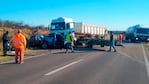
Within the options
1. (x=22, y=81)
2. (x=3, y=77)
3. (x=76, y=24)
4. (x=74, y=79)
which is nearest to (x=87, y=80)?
(x=74, y=79)

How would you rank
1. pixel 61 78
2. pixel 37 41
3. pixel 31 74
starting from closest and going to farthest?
pixel 61 78 → pixel 31 74 → pixel 37 41

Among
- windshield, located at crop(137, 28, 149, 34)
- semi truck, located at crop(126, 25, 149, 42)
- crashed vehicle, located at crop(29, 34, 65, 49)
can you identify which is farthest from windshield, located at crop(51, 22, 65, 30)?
windshield, located at crop(137, 28, 149, 34)

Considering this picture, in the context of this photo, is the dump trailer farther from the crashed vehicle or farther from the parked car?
the parked car

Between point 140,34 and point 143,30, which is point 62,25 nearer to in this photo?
point 140,34

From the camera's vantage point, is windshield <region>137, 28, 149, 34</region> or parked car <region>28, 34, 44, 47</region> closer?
parked car <region>28, 34, 44, 47</region>

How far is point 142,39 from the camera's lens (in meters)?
53.8

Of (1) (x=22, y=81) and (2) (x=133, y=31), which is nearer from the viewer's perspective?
(1) (x=22, y=81)

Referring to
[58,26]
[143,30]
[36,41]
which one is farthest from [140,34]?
[36,41]

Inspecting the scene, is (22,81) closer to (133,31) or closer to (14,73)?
(14,73)

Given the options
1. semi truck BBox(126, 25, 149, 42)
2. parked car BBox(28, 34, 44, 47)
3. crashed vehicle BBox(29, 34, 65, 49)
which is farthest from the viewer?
semi truck BBox(126, 25, 149, 42)

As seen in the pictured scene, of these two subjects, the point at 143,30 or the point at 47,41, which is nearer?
the point at 47,41

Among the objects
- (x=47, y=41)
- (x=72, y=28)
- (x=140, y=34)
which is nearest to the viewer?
(x=47, y=41)

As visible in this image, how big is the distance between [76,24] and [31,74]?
25890 mm

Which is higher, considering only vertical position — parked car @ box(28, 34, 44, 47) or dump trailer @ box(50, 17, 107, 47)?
dump trailer @ box(50, 17, 107, 47)
